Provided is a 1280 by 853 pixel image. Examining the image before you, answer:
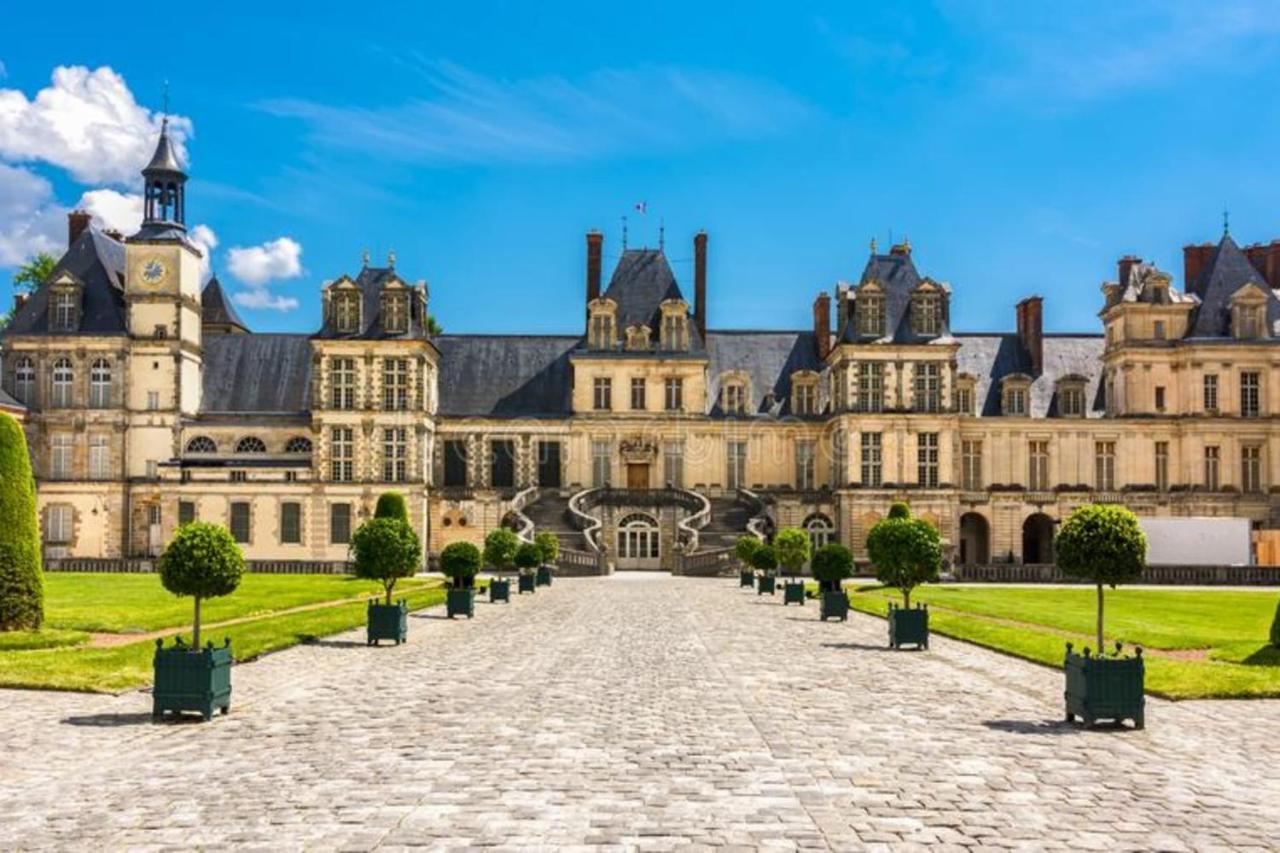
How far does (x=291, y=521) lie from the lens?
2253 inches

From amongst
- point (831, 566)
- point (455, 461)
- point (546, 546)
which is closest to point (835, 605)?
point (831, 566)

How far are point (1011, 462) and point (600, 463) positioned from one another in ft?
63.3

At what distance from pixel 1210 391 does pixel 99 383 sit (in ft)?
164

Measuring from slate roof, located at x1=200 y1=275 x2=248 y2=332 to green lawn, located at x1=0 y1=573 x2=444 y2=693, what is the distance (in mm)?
28921

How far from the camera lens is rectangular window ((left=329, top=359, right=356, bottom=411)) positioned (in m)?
57.9

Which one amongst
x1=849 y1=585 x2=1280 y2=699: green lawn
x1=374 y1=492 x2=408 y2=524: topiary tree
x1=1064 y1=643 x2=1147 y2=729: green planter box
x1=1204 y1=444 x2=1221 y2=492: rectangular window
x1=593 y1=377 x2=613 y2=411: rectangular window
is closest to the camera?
x1=1064 y1=643 x2=1147 y2=729: green planter box

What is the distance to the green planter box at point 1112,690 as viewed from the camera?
1432 cm

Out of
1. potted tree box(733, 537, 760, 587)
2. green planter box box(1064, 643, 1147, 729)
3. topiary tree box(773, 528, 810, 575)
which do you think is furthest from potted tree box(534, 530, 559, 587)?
green planter box box(1064, 643, 1147, 729)

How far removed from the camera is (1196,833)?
9531mm

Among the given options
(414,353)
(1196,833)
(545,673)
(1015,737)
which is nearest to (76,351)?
(414,353)

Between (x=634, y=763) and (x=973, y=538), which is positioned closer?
(x=634, y=763)

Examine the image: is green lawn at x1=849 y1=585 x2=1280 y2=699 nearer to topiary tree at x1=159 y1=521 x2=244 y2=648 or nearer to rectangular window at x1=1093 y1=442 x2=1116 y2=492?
topiary tree at x1=159 y1=521 x2=244 y2=648

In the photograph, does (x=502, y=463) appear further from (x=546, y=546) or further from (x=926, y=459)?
(x=926, y=459)

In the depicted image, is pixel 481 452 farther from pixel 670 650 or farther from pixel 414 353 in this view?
pixel 670 650
